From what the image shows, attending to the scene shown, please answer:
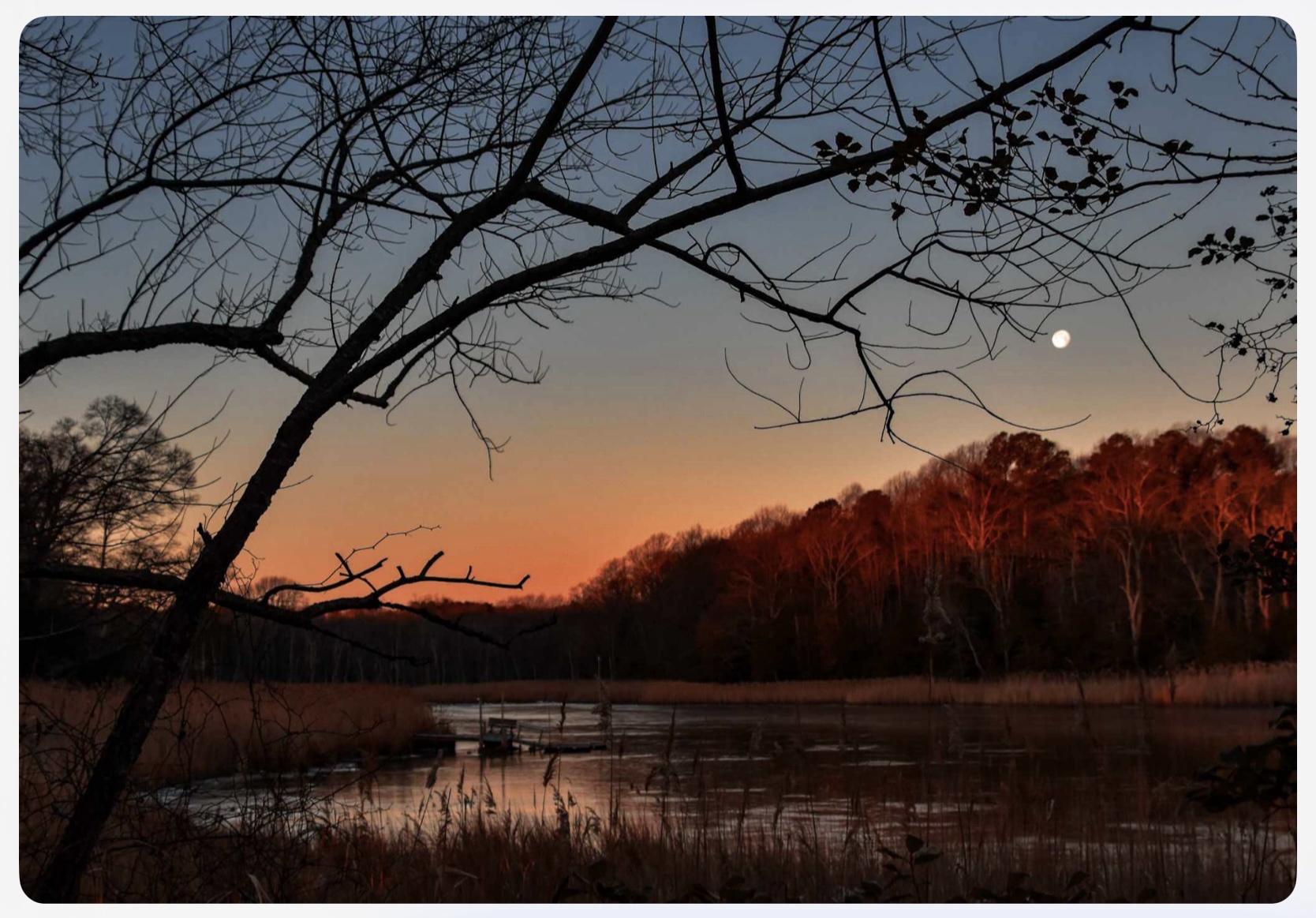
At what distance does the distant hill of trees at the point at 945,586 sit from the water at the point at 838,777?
0.90m

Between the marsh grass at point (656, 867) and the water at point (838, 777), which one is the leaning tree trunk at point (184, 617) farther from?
the water at point (838, 777)

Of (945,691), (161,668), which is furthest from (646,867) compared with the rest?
(945,691)

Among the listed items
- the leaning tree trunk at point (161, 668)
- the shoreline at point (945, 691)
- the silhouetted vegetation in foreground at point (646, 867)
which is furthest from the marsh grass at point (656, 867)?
the shoreline at point (945, 691)

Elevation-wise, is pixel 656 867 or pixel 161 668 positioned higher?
pixel 161 668

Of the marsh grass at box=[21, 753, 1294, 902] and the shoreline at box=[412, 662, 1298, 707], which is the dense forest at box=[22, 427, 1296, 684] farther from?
the marsh grass at box=[21, 753, 1294, 902]

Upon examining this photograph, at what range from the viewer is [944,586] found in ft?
49.9

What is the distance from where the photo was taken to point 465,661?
35.7 feet

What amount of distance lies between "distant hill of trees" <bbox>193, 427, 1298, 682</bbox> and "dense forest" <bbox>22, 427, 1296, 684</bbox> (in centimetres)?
4

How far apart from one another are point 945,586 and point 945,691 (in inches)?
62.8

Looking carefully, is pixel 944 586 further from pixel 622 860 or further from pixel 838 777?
pixel 622 860

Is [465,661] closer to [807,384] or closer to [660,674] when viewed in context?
[660,674]

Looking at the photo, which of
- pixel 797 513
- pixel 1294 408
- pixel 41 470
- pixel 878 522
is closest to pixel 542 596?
pixel 41 470
